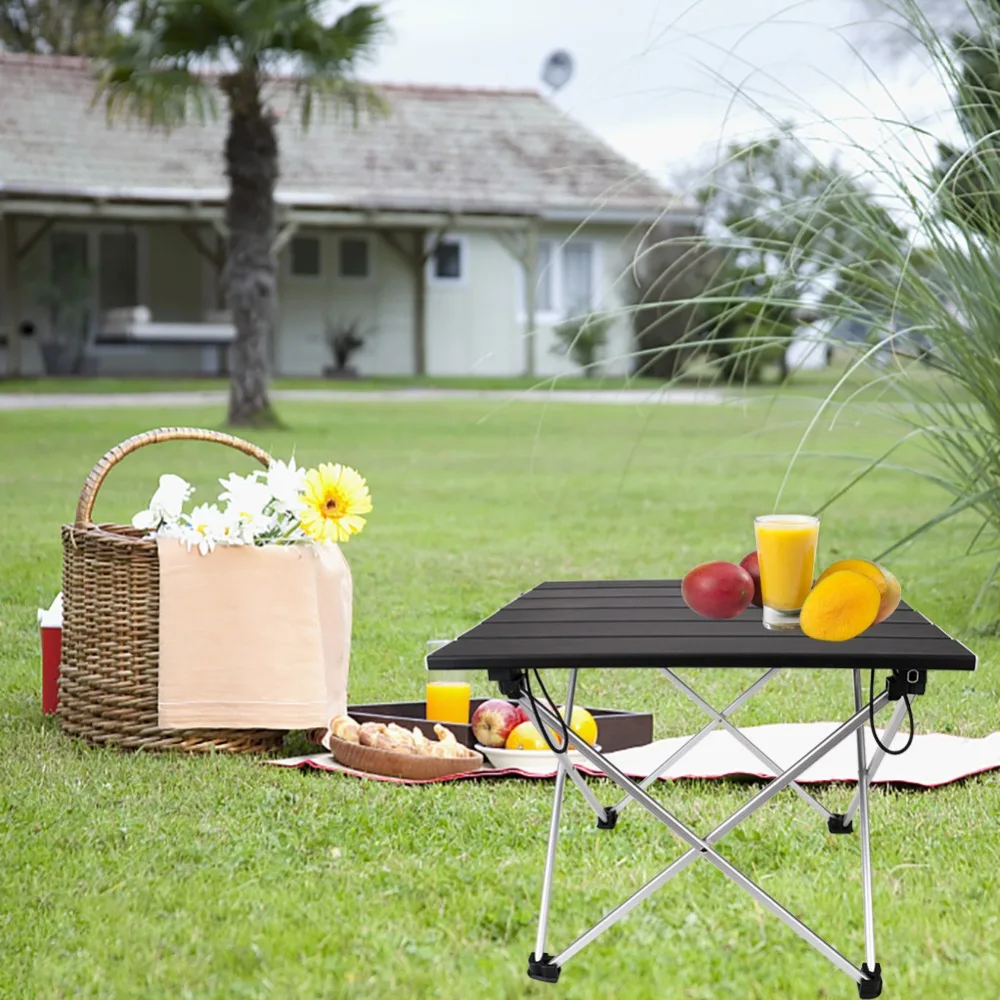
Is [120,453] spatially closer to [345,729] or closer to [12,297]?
[345,729]

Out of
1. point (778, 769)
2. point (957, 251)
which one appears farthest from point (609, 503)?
point (778, 769)

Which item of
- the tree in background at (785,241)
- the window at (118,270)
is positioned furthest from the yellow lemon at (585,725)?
the window at (118,270)

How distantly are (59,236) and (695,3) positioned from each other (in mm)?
20944

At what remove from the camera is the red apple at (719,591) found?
2.72 meters

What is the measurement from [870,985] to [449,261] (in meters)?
24.1

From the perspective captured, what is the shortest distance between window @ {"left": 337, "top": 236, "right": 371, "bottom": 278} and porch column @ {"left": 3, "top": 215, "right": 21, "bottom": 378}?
5.02 metres

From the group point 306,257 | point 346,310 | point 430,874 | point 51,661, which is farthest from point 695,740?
point 306,257

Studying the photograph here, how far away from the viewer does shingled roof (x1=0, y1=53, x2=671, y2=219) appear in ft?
75.7

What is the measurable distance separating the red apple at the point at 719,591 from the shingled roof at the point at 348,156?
20.0 m

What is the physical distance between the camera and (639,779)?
3.71 meters

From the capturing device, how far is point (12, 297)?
75.0 ft

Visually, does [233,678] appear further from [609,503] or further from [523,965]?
[609,503]

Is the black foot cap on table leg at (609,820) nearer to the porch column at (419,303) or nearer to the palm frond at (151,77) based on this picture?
the palm frond at (151,77)

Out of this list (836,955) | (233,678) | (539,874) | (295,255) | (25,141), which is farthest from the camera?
(295,255)
